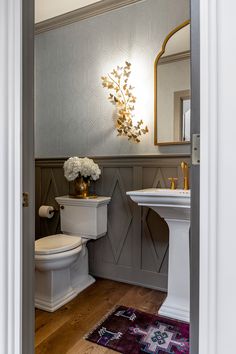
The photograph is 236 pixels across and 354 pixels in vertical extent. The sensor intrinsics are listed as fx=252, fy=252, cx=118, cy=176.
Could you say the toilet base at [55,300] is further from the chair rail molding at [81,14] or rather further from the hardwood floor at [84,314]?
the chair rail molding at [81,14]

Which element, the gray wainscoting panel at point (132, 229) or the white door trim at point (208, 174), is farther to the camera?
the gray wainscoting panel at point (132, 229)

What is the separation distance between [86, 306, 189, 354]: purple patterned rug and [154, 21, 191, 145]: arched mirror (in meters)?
1.37

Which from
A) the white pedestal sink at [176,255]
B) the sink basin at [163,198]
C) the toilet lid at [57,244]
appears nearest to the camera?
the sink basin at [163,198]

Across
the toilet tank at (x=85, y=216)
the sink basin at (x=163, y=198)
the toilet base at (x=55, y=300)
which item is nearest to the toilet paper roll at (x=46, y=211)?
the toilet tank at (x=85, y=216)

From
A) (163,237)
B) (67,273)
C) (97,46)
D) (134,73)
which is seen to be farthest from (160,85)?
(67,273)

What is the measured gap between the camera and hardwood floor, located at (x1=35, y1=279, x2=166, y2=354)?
59.1 inches

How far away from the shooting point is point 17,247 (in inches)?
31.5

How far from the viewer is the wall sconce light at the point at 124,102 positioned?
7.52 ft

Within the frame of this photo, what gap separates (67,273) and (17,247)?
1431 millimetres

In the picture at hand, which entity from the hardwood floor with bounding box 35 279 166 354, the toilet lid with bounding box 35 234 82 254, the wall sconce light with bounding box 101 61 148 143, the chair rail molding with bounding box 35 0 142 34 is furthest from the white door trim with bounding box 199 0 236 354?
the chair rail molding with bounding box 35 0 142 34

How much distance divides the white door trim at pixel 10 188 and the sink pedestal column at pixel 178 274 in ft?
4.19

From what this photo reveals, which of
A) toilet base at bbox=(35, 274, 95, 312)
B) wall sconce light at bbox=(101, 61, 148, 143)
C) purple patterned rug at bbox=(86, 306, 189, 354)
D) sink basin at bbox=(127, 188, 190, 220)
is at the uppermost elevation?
wall sconce light at bbox=(101, 61, 148, 143)

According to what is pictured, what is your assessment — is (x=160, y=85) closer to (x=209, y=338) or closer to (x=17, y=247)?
(x=17, y=247)

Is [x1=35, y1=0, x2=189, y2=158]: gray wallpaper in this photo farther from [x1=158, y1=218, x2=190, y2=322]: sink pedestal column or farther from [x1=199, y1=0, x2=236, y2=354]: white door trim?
[x1=199, y1=0, x2=236, y2=354]: white door trim
